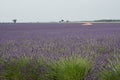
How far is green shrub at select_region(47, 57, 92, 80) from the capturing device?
13.6 feet

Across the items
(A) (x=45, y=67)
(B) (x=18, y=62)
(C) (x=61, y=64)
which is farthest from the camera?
(B) (x=18, y=62)

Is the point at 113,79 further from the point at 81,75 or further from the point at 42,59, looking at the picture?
the point at 42,59

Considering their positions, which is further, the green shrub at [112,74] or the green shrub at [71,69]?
the green shrub at [71,69]

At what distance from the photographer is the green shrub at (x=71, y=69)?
416 centimetres

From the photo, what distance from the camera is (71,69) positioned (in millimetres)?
4195

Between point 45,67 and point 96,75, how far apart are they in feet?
2.79

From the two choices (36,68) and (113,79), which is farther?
(36,68)

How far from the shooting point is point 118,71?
→ 4012mm

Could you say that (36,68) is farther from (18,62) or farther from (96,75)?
(96,75)

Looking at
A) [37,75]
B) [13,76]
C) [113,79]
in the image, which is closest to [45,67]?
[37,75]

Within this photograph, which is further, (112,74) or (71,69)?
(71,69)

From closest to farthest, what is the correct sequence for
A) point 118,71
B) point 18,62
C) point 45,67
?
point 118,71
point 45,67
point 18,62

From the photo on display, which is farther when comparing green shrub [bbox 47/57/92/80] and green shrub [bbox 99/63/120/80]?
green shrub [bbox 47/57/92/80]

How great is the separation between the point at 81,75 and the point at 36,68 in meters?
0.97
